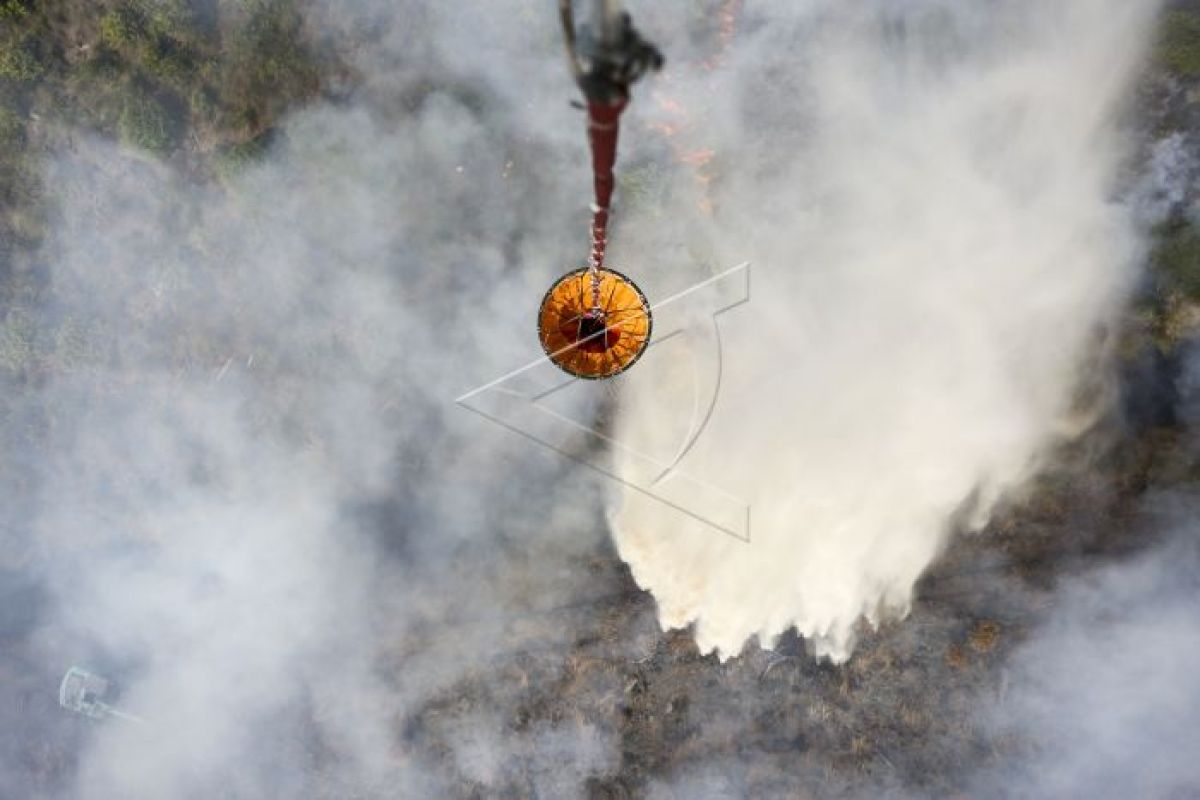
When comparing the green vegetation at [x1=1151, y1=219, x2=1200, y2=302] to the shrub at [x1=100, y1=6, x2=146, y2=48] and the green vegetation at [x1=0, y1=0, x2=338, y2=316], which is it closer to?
the green vegetation at [x1=0, y1=0, x2=338, y2=316]

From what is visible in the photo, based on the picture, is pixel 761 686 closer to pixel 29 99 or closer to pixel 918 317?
pixel 918 317

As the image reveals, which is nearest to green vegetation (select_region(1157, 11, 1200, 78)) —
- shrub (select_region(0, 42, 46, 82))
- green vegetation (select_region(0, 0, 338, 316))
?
green vegetation (select_region(0, 0, 338, 316))

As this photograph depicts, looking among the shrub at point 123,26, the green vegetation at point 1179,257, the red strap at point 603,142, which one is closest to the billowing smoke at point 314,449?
the shrub at point 123,26

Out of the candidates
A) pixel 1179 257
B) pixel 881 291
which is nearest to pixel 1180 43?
pixel 1179 257

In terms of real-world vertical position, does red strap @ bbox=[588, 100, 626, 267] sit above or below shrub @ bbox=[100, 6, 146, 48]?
below

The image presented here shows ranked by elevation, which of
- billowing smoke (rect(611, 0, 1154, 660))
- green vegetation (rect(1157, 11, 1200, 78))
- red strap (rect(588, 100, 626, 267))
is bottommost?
red strap (rect(588, 100, 626, 267))

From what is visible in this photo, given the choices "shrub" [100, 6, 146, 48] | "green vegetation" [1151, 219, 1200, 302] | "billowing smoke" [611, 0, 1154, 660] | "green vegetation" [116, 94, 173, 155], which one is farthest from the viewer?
"green vegetation" [116, 94, 173, 155]
